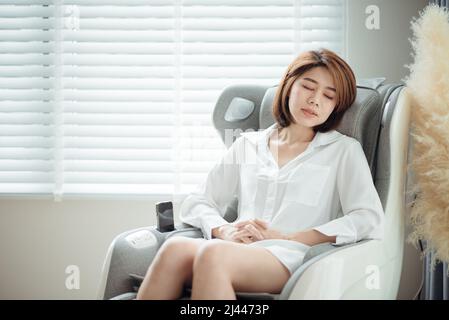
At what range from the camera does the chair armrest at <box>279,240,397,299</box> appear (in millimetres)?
1273

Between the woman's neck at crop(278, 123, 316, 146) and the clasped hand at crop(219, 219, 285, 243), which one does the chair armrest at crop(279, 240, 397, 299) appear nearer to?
the clasped hand at crop(219, 219, 285, 243)

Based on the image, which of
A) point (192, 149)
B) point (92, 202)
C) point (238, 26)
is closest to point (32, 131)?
point (92, 202)

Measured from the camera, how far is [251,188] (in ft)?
5.63

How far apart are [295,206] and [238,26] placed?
105 cm

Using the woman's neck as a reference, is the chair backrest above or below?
above

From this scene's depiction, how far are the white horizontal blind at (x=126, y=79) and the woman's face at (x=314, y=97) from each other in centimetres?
71

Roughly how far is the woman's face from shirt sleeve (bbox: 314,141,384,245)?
153mm

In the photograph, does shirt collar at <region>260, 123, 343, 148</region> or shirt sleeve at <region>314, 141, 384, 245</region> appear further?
shirt collar at <region>260, 123, 343, 148</region>

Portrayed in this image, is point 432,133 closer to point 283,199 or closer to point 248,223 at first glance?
point 283,199

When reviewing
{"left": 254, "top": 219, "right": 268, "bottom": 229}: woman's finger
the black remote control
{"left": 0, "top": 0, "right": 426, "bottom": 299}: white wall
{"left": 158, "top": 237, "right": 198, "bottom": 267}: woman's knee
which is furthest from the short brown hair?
{"left": 0, "top": 0, "right": 426, "bottom": 299}: white wall

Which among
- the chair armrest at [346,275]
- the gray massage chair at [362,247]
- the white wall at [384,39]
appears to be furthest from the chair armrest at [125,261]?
the white wall at [384,39]

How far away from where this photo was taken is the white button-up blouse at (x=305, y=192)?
1503 mm

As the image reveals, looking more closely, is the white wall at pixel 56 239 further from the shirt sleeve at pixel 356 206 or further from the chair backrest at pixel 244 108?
the shirt sleeve at pixel 356 206

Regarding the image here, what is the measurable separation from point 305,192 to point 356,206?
17 centimetres
